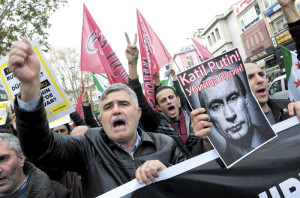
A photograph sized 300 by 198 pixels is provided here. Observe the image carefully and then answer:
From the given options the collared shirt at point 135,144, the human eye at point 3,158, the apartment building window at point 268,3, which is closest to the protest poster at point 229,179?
the collared shirt at point 135,144

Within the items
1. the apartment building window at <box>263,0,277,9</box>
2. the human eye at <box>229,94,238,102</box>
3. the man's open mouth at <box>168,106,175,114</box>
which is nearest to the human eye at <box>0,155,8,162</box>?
the human eye at <box>229,94,238,102</box>

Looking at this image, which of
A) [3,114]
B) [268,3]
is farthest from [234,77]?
[268,3]

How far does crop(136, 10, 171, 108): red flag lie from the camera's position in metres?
4.15

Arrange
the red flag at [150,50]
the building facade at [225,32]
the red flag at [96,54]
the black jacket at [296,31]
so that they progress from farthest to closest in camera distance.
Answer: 1. the building facade at [225,32]
2. the red flag at [150,50]
3. the red flag at [96,54]
4. the black jacket at [296,31]

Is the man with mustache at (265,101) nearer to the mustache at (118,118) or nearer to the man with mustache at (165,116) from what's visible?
the man with mustache at (165,116)

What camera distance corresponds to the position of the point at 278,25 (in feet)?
72.5

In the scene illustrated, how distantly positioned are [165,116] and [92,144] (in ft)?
5.54

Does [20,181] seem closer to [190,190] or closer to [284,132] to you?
[190,190]

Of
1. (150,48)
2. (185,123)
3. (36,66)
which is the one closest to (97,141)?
(36,66)

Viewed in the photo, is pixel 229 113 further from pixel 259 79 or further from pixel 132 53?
pixel 132 53

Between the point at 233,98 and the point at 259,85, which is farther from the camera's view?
the point at 259,85

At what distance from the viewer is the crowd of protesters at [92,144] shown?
51.2 inches

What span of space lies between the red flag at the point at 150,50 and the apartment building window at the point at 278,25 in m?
21.4

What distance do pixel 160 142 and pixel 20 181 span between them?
120 cm
